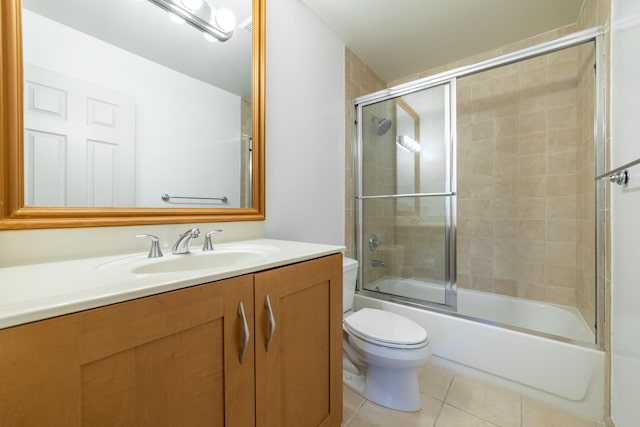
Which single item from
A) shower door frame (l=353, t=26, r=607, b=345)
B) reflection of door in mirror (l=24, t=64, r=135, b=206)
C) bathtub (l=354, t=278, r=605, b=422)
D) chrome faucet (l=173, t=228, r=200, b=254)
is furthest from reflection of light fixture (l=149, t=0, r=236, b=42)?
bathtub (l=354, t=278, r=605, b=422)

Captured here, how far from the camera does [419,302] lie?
1800 millimetres

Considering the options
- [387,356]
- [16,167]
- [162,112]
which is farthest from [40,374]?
[387,356]

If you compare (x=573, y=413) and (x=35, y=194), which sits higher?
(x=35, y=194)

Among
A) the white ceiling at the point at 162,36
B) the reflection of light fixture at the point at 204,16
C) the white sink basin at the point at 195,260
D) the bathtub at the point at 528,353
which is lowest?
the bathtub at the point at 528,353

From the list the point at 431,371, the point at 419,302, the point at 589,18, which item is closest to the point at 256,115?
the point at 419,302

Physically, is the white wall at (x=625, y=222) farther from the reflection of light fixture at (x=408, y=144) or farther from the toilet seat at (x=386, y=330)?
the reflection of light fixture at (x=408, y=144)

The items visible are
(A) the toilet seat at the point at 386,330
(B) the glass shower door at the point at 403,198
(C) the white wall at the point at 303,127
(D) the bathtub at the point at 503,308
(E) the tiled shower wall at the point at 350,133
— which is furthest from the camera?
(E) the tiled shower wall at the point at 350,133

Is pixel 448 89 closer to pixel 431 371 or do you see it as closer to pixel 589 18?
pixel 589 18

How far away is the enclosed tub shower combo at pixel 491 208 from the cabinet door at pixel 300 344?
0.97 metres

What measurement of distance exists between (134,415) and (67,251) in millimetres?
600

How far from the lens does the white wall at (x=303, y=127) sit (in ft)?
4.84

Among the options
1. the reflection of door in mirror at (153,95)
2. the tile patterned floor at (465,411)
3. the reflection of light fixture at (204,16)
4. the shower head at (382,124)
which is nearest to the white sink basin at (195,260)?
the reflection of door in mirror at (153,95)

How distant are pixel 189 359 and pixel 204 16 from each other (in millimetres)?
1390

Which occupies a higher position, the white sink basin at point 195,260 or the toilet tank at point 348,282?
the white sink basin at point 195,260
